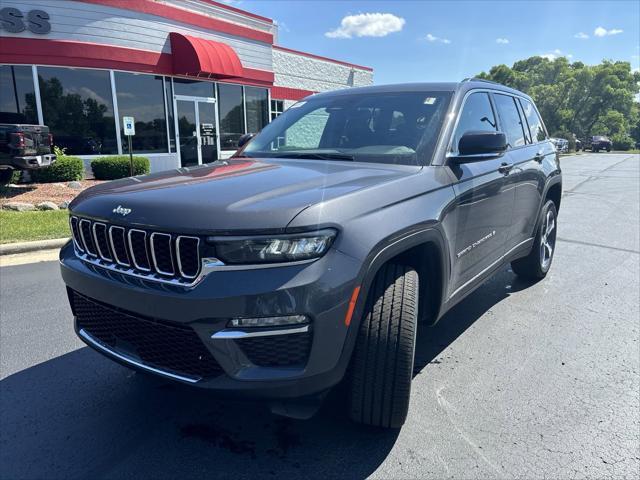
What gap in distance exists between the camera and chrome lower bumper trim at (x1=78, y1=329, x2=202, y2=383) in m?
2.13

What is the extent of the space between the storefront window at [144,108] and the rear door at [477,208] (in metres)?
13.4

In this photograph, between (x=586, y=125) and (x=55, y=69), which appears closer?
(x=55, y=69)

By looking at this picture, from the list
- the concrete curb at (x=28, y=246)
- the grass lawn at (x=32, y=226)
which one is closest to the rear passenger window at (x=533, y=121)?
the concrete curb at (x=28, y=246)

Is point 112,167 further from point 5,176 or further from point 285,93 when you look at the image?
point 285,93

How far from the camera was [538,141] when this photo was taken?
4973 millimetres

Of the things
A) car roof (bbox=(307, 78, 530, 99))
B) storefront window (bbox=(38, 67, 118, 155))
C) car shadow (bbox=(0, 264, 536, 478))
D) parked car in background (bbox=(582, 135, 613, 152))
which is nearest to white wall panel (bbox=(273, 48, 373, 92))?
storefront window (bbox=(38, 67, 118, 155))

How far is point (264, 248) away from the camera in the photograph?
199cm

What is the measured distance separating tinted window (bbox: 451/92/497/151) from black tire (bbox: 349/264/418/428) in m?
1.20

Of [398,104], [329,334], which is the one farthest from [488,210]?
[329,334]

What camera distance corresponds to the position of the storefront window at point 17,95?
42.3ft

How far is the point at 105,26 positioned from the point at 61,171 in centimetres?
477

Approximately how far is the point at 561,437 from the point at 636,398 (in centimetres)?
75

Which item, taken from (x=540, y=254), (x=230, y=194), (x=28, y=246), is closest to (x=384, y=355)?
(x=230, y=194)

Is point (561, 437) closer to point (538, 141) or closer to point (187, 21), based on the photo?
point (538, 141)
